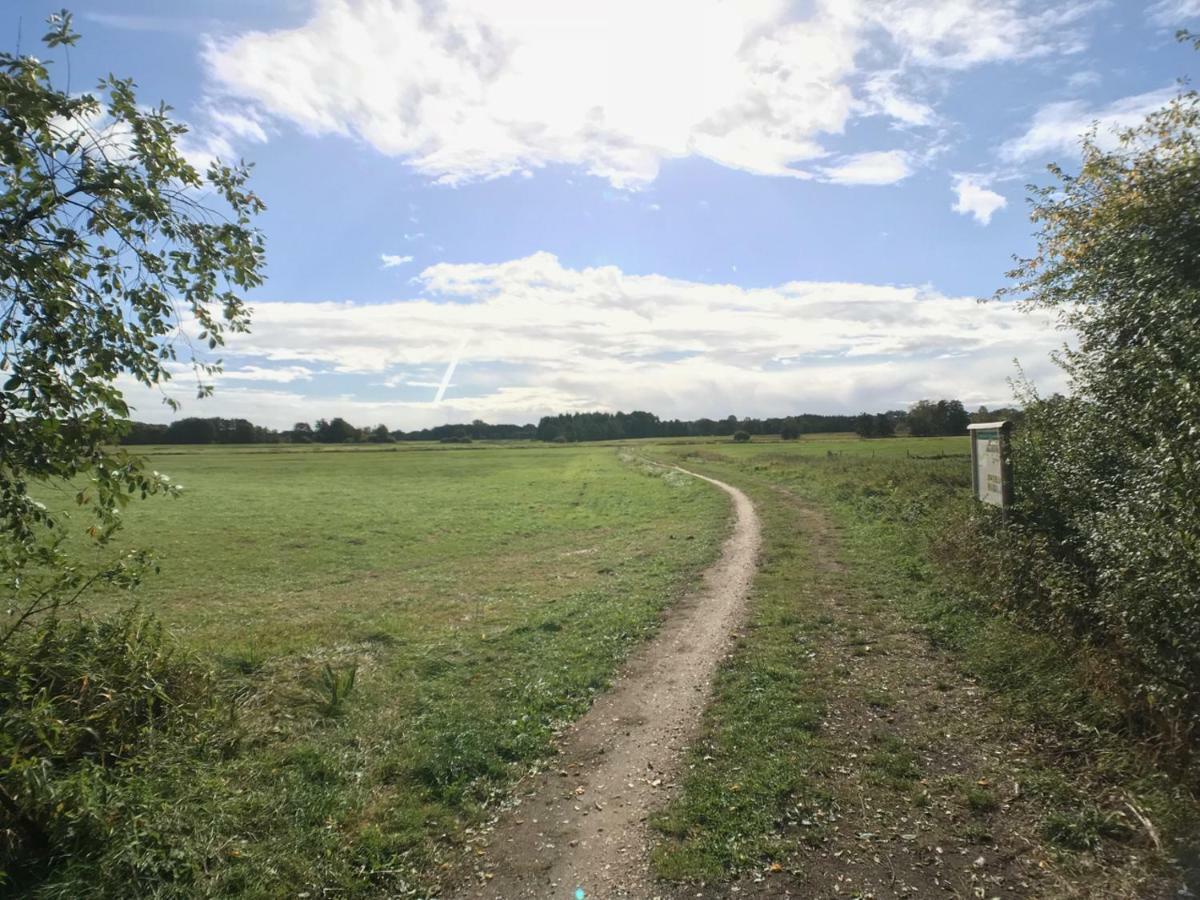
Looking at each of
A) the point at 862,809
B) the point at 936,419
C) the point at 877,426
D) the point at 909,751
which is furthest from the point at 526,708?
the point at 877,426

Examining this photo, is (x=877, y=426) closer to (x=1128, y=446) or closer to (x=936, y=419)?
(x=936, y=419)

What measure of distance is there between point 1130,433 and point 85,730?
12.1 m

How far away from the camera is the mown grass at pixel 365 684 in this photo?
506 cm

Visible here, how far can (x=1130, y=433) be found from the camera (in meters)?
8.56

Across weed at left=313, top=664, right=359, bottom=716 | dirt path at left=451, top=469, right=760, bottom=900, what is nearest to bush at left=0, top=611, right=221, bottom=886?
weed at left=313, top=664, right=359, bottom=716

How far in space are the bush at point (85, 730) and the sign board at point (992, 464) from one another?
12677 mm

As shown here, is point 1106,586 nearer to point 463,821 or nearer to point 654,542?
point 463,821

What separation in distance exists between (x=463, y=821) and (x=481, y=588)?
11.1 metres

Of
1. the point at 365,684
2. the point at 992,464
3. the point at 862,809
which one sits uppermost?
the point at 992,464

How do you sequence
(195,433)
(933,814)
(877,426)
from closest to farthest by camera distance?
(933,814), (877,426), (195,433)

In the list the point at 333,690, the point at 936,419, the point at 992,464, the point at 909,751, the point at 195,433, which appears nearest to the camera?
the point at 909,751

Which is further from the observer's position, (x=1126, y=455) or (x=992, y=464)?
(x=992, y=464)

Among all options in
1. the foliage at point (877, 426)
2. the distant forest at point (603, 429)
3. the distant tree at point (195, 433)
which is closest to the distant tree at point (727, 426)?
the distant forest at point (603, 429)

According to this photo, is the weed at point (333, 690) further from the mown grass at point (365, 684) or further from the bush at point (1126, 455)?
the bush at point (1126, 455)
